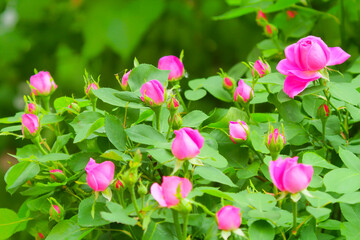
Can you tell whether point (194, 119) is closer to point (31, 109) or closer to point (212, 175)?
point (212, 175)

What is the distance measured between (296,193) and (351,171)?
0.09 meters

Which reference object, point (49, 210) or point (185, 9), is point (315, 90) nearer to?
point (49, 210)

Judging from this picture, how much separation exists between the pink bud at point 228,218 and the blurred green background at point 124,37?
119 cm

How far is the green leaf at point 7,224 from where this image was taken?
2.28 feet

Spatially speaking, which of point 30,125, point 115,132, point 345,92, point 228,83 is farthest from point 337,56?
point 30,125

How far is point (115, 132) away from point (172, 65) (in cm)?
14

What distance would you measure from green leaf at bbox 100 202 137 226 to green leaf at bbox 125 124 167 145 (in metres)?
0.08

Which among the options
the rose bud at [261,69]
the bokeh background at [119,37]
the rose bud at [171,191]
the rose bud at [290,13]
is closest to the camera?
the rose bud at [171,191]

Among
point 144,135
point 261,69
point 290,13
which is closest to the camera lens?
point 144,135

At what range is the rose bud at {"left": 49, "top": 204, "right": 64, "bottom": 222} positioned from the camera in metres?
0.60

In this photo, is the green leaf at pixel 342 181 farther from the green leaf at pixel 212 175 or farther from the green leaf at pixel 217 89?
→ the green leaf at pixel 217 89

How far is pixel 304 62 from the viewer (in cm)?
57

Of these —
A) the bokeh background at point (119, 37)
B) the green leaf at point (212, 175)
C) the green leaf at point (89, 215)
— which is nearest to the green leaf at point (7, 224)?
the green leaf at point (89, 215)

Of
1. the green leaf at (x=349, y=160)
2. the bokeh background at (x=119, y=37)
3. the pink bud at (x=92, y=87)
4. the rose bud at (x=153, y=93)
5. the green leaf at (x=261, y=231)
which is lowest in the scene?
the bokeh background at (x=119, y=37)
